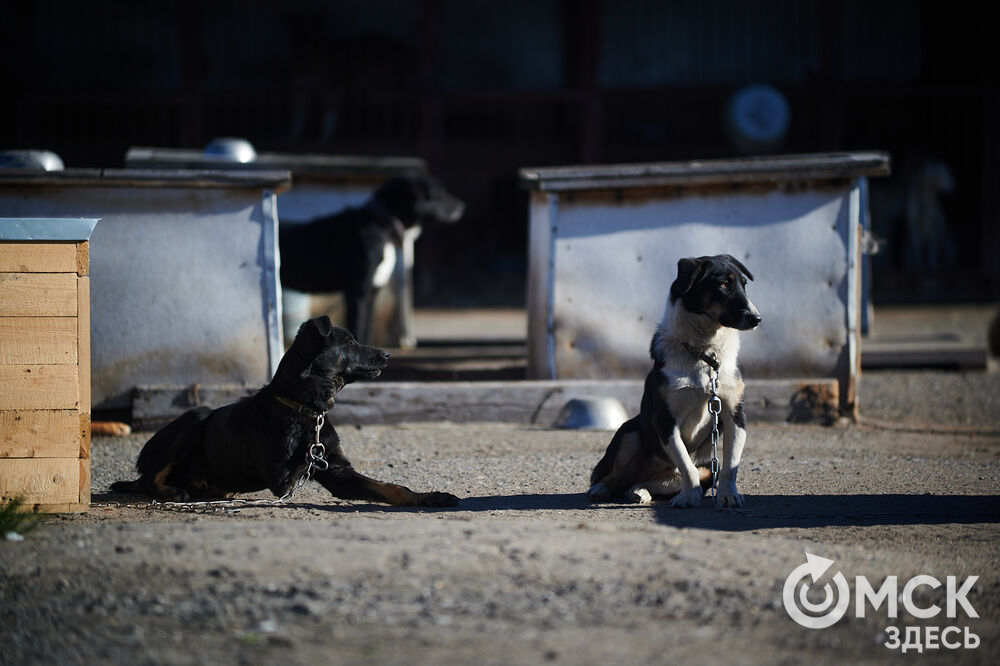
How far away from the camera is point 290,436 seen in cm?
524

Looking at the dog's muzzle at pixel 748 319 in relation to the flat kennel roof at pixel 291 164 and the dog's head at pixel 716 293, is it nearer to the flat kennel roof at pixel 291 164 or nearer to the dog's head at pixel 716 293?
the dog's head at pixel 716 293

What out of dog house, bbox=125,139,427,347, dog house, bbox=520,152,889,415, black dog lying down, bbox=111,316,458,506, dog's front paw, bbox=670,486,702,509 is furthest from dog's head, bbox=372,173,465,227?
dog's front paw, bbox=670,486,702,509

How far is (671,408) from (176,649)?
2670mm

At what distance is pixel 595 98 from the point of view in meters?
15.2

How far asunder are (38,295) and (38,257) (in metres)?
0.17

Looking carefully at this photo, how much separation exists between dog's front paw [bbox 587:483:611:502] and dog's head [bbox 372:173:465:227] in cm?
560

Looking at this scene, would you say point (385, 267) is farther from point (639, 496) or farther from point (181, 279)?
point (639, 496)

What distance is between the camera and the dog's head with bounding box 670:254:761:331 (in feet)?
17.3

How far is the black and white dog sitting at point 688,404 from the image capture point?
5.22 metres

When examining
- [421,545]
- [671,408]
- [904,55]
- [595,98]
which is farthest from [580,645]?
[904,55]

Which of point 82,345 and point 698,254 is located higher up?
point 698,254

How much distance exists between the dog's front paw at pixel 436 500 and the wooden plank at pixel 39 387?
1629mm

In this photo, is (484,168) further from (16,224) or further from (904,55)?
(16,224)

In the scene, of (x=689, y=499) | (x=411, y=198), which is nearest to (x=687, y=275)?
(x=689, y=499)
